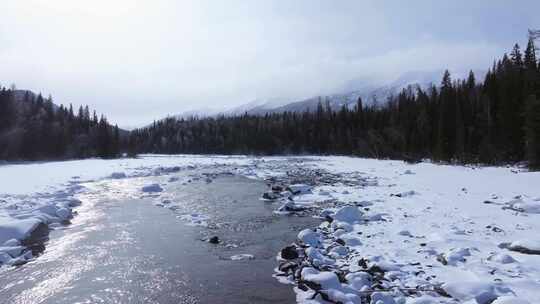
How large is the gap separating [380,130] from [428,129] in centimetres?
2511

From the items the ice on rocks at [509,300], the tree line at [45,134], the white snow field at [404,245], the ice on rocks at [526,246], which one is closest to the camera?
the ice on rocks at [509,300]

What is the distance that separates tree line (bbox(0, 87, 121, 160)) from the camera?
69812mm

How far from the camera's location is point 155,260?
11.6 meters

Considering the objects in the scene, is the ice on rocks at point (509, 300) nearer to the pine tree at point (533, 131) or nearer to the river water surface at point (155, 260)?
the river water surface at point (155, 260)

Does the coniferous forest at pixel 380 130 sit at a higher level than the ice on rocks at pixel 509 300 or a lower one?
higher

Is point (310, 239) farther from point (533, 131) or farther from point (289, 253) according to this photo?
point (533, 131)

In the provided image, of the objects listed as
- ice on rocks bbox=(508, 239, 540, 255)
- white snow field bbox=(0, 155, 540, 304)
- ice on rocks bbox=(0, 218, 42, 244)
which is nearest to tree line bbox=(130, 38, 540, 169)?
white snow field bbox=(0, 155, 540, 304)

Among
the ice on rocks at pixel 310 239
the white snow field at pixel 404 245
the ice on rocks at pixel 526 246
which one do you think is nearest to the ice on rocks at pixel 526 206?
the white snow field at pixel 404 245

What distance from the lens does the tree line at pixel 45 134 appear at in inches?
2749

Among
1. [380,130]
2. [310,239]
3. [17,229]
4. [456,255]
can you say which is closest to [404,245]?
[456,255]

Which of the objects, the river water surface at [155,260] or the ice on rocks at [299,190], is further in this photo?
the ice on rocks at [299,190]

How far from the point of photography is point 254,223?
665 inches

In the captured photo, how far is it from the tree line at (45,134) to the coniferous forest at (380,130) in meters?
0.20

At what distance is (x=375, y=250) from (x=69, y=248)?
1113 centimetres
